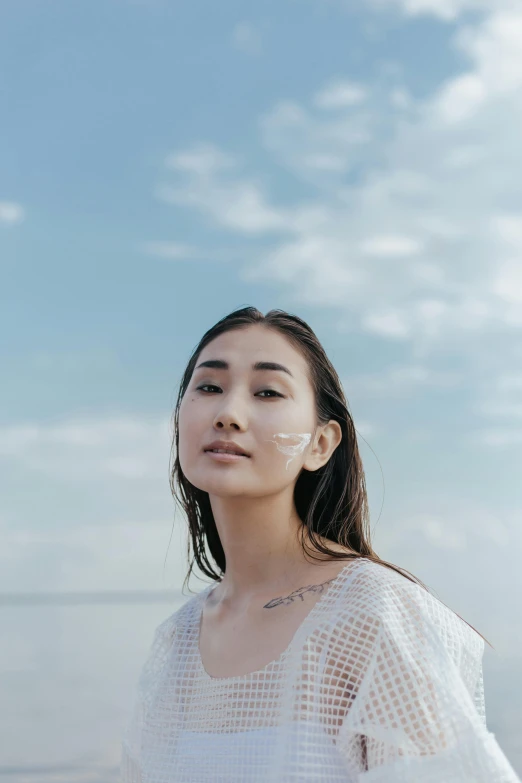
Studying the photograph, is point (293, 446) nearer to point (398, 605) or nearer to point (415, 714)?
point (398, 605)

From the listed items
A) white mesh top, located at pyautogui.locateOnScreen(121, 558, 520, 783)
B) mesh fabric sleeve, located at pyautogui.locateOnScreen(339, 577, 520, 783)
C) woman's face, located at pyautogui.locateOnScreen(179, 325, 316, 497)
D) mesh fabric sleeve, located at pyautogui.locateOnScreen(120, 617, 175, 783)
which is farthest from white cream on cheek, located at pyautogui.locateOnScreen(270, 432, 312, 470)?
mesh fabric sleeve, located at pyautogui.locateOnScreen(120, 617, 175, 783)

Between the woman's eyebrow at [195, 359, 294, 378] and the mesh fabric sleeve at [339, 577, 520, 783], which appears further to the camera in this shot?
the woman's eyebrow at [195, 359, 294, 378]

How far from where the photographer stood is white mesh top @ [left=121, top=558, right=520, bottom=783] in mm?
1983

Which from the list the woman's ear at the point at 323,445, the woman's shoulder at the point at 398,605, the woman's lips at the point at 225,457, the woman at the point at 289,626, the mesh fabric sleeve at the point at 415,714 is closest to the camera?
the mesh fabric sleeve at the point at 415,714

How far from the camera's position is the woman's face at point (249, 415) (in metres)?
2.47

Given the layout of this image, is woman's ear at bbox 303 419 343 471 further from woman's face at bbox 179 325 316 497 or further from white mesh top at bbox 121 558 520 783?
white mesh top at bbox 121 558 520 783

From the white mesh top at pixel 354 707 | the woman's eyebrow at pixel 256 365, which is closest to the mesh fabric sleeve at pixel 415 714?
the white mesh top at pixel 354 707

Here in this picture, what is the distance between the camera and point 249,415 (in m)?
2.49

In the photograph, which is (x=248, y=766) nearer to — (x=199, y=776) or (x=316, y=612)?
(x=199, y=776)

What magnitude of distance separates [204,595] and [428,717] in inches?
46.4

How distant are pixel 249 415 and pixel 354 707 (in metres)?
0.82

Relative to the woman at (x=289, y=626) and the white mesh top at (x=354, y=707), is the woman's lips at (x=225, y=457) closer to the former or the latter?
the woman at (x=289, y=626)

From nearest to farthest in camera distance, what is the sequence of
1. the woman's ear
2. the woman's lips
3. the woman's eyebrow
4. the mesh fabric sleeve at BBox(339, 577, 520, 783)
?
the mesh fabric sleeve at BBox(339, 577, 520, 783)
the woman's lips
the woman's eyebrow
the woman's ear

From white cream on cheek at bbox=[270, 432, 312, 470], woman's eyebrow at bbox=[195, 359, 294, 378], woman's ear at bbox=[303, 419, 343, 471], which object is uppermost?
woman's eyebrow at bbox=[195, 359, 294, 378]
